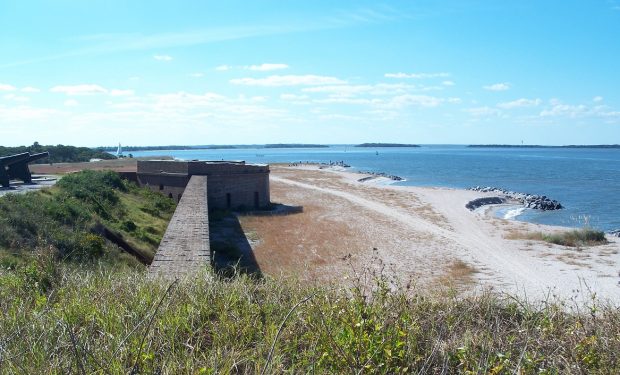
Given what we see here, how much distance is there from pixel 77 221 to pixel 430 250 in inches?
485

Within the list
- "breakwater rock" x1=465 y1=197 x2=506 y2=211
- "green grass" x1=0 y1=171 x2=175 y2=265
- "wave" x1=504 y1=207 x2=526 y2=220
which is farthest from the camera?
"breakwater rock" x1=465 y1=197 x2=506 y2=211

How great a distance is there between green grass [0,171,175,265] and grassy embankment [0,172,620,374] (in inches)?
105

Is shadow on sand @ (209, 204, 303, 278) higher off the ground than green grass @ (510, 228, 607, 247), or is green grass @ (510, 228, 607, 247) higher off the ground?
shadow on sand @ (209, 204, 303, 278)

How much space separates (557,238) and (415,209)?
10.6 m

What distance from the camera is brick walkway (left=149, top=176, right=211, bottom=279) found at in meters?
7.00

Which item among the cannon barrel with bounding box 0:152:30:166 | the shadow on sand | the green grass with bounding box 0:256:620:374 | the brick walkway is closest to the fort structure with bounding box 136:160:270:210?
the shadow on sand

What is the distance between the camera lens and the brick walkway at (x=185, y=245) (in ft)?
23.0

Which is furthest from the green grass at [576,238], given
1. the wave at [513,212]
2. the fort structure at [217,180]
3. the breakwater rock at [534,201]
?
the breakwater rock at [534,201]

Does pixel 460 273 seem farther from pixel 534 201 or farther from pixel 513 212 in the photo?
pixel 534 201

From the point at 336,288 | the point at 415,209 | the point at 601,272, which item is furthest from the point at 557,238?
the point at 336,288

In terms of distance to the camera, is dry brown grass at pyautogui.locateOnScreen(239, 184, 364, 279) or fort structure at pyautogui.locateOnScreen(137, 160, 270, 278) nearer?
dry brown grass at pyautogui.locateOnScreen(239, 184, 364, 279)

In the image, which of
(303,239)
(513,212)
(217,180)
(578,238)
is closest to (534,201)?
(513,212)

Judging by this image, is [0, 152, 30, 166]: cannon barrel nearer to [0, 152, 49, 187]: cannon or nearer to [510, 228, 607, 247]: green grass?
[0, 152, 49, 187]: cannon

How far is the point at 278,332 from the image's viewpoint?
2742mm
